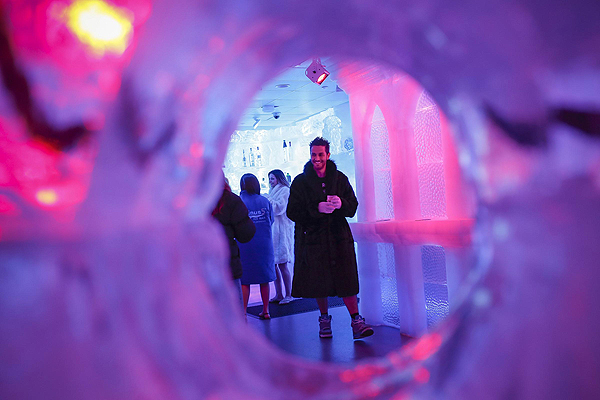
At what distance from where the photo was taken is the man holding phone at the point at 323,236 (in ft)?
10.5

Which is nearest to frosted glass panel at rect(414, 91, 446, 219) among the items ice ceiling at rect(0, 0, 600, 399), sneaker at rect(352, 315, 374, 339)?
sneaker at rect(352, 315, 374, 339)

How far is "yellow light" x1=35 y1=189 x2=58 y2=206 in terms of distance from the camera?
0.63 meters

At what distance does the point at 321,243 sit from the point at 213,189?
2.40 meters

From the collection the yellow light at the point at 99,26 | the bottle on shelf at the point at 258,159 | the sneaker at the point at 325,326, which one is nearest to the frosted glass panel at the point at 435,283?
the sneaker at the point at 325,326

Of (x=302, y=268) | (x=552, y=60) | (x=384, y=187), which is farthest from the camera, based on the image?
(x=384, y=187)

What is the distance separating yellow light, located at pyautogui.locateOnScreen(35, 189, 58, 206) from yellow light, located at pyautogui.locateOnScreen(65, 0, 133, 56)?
0.19m

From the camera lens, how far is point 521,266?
0.75 m

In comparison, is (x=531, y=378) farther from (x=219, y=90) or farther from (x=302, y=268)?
(x=302, y=268)

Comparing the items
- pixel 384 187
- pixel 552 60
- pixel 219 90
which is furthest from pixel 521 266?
pixel 384 187

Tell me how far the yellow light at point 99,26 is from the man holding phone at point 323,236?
2518 mm

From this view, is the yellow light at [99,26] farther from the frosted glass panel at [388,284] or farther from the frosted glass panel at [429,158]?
the frosted glass panel at [388,284]

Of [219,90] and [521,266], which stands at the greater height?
[219,90]

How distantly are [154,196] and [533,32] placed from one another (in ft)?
2.05

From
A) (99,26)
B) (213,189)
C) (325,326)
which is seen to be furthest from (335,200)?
(99,26)
